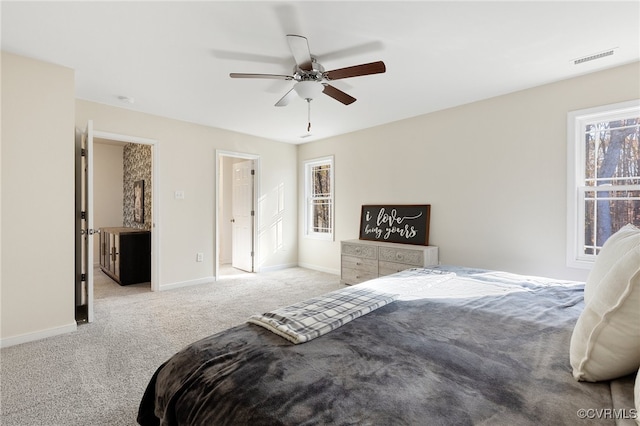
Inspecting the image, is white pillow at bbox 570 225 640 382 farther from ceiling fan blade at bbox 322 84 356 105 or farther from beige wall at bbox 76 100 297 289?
beige wall at bbox 76 100 297 289

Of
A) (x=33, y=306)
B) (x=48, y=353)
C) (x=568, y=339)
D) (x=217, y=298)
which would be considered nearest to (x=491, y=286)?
(x=568, y=339)

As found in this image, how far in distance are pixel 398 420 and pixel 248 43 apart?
102 inches

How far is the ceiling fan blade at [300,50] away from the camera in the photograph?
6.86 ft

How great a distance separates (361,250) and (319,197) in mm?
1745

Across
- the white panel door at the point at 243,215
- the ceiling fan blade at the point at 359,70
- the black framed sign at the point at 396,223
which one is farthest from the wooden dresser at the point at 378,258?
the ceiling fan blade at the point at 359,70

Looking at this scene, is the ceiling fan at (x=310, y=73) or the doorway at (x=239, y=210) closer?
the ceiling fan at (x=310, y=73)

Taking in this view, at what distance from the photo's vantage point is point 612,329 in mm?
904

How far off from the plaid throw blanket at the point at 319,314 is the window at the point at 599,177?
2.41 meters

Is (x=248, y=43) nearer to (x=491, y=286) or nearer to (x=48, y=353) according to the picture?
(x=491, y=286)

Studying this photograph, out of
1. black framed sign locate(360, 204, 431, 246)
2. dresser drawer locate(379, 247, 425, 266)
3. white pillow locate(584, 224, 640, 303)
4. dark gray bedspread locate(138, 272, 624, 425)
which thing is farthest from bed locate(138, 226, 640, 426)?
black framed sign locate(360, 204, 431, 246)

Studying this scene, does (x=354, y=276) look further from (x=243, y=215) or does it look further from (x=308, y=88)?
(x=308, y=88)

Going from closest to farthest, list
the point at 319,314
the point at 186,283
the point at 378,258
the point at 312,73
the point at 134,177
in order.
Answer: the point at 319,314 → the point at 312,73 → the point at 378,258 → the point at 186,283 → the point at 134,177

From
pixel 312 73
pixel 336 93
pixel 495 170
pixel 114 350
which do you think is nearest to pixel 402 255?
pixel 495 170

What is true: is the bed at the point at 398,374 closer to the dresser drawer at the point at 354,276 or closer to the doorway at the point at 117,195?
the dresser drawer at the point at 354,276
